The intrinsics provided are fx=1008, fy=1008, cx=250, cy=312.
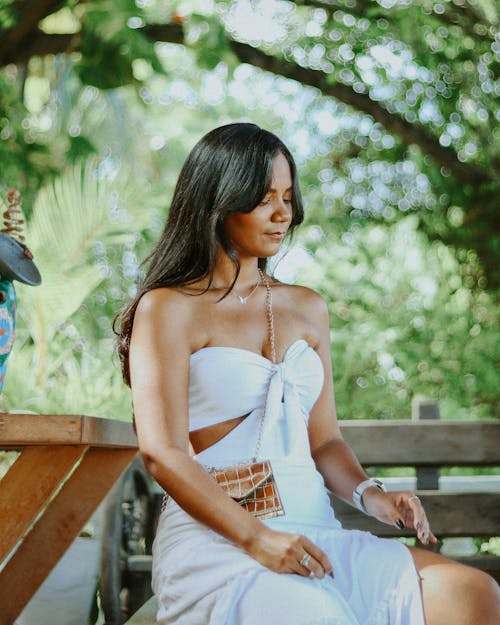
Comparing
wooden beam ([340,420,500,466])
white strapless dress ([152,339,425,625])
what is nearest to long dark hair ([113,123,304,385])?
white strapless dress ([152,339,425,625])

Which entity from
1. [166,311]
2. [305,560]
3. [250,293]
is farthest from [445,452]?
[305,560]

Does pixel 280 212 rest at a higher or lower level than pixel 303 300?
higher

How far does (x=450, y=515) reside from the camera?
3.46m

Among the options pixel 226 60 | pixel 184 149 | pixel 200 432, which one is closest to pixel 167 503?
pixel 200 432

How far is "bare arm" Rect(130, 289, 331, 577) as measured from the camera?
1.79 metres

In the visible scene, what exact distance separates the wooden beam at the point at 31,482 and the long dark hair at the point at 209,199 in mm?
287

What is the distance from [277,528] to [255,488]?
0.09 meters

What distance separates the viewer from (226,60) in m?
5.50

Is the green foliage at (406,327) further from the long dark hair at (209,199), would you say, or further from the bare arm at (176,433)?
the bare arm at (176,433)

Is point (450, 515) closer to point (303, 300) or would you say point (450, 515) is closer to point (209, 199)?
point (303, 300)

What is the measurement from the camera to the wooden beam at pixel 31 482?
2.15 metres

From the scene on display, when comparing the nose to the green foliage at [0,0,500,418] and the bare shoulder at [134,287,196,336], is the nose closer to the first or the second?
the bare shoulder at [134,287,196,336]

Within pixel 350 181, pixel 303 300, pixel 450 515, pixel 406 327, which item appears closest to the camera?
pixel 303 300

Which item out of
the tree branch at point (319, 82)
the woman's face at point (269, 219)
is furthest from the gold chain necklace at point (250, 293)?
the tree branch at point (319, 82)
